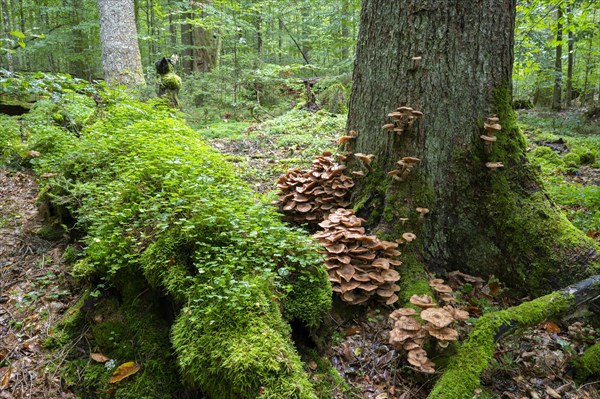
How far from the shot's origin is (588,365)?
312cm

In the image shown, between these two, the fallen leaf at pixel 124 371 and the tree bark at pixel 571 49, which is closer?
the fallen leaf at pixel 124 371

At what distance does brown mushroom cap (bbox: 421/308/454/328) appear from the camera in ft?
9.18

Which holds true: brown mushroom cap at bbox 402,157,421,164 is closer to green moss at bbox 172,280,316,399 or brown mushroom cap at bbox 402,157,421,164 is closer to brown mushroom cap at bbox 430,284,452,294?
brown mushroom cap at bbox 430,284,452,294

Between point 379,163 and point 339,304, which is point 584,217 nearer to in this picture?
point 379,163

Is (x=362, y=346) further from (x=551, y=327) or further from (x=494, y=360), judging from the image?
(x=551, y=327)

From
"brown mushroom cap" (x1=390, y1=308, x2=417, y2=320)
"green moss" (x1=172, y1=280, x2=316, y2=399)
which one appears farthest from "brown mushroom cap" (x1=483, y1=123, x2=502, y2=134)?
"green moss" (x1=172, y1=280, x2=316, y2=399)

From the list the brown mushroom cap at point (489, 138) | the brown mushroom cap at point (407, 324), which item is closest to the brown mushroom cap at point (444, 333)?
the brown mushroom cap at point (407, 324)

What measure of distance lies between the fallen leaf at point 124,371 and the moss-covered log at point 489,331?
2.34 m

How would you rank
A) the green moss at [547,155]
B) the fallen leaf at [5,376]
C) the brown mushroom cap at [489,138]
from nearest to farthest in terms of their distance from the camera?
the fallen leaf at [5,376] → the brown mushroom cap at [489,138] → the green moss at [547,155]

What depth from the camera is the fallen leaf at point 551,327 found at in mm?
3590

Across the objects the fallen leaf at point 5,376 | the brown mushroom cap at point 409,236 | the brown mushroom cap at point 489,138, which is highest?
the brown mushroom cap at point 489,138

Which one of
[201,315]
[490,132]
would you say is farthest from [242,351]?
[490,132]

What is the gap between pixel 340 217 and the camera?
3.99 meters

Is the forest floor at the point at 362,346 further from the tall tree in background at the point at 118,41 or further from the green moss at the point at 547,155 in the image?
the tall tree in background at the point at 118,41
